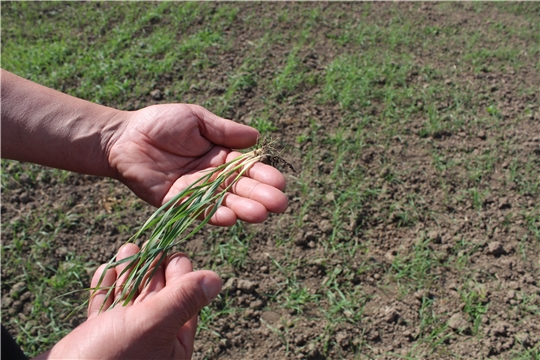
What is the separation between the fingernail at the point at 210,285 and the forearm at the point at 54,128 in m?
0.97

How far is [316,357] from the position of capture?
2215 mm

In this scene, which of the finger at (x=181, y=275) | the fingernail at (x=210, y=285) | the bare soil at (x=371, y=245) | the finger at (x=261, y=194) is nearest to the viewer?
the fingernail at (x=210, y=285)

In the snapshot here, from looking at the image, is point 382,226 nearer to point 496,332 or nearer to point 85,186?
point 496,332

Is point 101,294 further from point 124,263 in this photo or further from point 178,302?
point 178,302

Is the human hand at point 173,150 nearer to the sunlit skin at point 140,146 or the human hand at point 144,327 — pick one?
the sunlit skin at point 140,146

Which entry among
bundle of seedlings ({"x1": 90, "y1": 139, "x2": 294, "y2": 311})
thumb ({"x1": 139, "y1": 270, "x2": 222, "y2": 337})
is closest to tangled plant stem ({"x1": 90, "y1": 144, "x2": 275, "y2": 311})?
bundle of seedlings ({"x1": 90, "y1": 139, "x2": 294, "y2": 311})

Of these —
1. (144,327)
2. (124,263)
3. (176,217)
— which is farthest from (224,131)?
(144,327)

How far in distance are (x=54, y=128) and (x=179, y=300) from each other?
1.10 meters

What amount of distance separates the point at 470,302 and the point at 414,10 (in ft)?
10.8

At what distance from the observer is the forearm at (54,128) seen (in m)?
1.95

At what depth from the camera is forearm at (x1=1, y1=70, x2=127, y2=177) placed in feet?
6.40

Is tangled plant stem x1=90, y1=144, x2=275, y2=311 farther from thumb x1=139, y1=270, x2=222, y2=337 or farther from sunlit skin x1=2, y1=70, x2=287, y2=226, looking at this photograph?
thumb x1=139, y1=270, x2=222, y2=337

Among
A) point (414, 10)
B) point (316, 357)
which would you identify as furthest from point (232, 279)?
point (414, 10)

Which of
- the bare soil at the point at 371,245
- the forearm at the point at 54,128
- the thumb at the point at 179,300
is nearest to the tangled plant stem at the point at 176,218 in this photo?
the thumb at the point at 179,300
